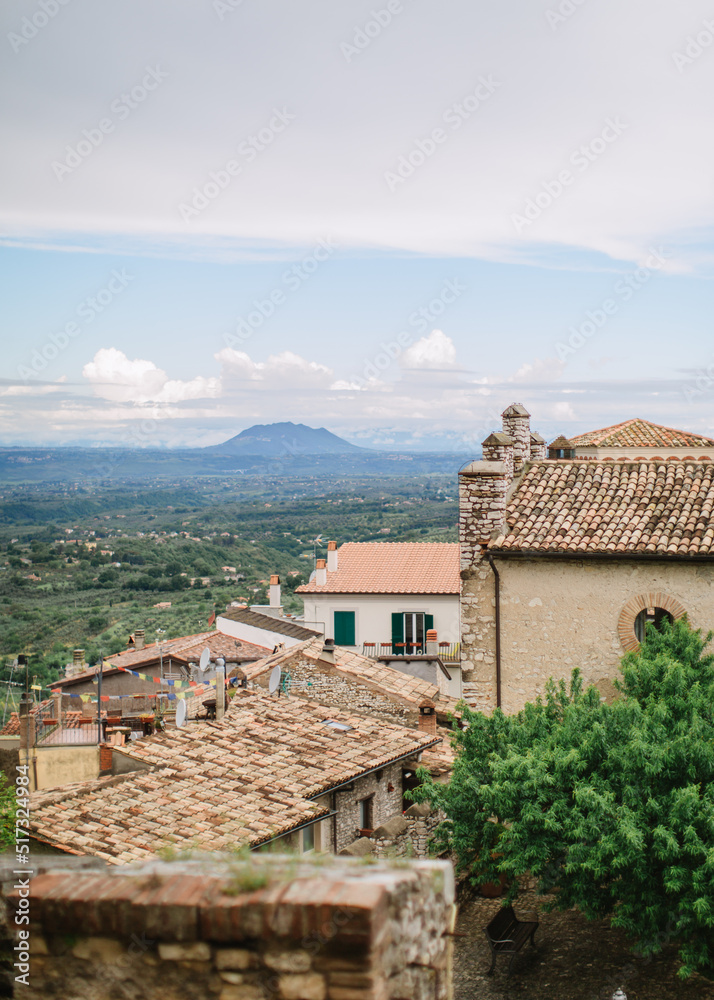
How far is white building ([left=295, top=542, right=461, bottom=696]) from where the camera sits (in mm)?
33094

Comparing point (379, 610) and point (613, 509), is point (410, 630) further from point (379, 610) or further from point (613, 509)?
point (613, 509)

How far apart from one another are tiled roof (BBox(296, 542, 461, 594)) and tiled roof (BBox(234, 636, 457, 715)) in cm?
956

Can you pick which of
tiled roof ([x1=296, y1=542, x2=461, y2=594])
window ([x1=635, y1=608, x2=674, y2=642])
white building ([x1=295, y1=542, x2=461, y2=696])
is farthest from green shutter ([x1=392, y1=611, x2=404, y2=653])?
window ([x1=635, y1=608, x2=674, y2=642])

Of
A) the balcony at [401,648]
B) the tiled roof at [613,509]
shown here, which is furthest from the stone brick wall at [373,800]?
the balcony at [401,648]

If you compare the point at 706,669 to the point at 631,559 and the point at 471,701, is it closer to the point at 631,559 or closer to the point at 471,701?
the point at 631,559

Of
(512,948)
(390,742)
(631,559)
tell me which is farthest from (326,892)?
(390,742)

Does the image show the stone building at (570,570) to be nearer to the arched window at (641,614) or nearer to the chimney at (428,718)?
the arched window at (641,614)

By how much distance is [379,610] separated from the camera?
3359cm

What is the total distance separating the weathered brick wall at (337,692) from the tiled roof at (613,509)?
6.91 metres

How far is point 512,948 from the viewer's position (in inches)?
469

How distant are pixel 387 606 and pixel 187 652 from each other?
27.4 ft

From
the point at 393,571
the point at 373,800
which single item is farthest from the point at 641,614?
the point at 393,571

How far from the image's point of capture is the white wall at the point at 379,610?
33125mm

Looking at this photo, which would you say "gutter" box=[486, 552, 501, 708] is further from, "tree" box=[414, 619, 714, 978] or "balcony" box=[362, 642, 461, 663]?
"balcony" box=[362, 642, 461, 663]
